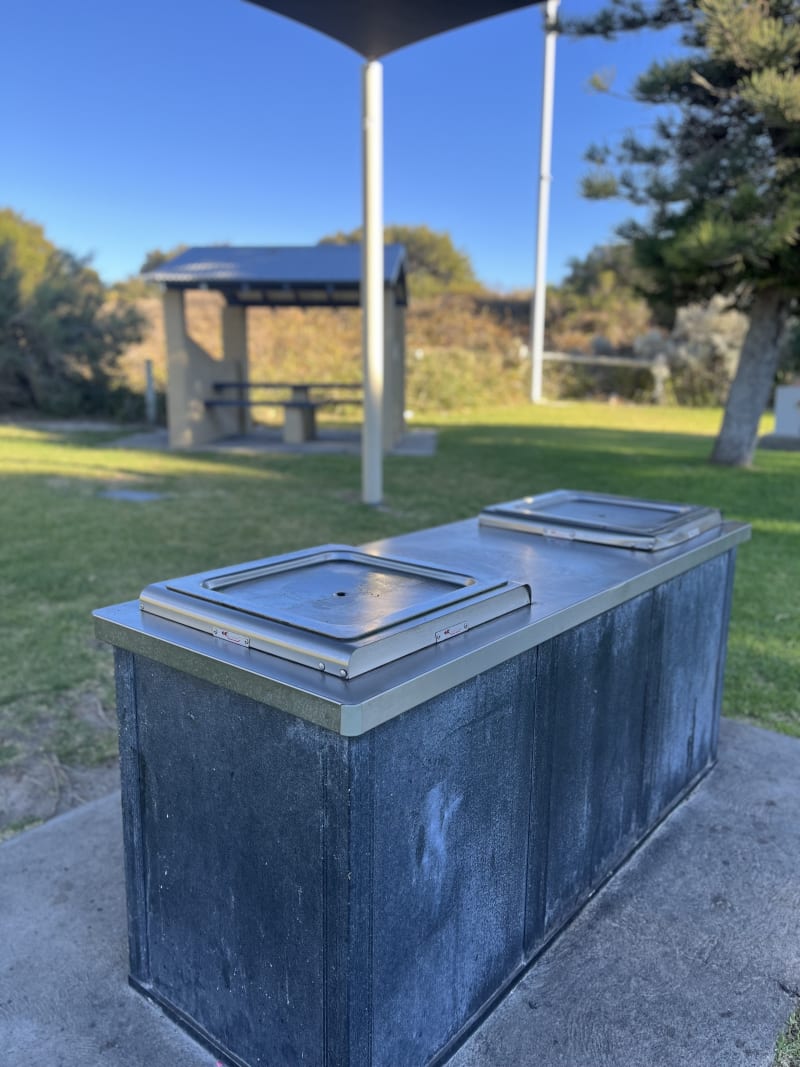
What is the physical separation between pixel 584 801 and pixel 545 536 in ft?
2.69

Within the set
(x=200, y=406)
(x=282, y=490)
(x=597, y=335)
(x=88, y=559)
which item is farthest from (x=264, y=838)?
(x=597, y=335)

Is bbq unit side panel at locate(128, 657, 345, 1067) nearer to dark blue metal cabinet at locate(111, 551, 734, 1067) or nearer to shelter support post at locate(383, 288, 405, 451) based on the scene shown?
dark blue metal cabinet at locate(111, 551, 734, 1067)

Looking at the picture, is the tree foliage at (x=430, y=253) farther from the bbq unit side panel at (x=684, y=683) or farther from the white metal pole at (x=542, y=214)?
the bbq unit side panel at (x=684, y=683)

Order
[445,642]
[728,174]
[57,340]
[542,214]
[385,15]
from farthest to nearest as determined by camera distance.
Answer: [542,214] < [57,340] < [728,174] < [385,15] < [445,642]

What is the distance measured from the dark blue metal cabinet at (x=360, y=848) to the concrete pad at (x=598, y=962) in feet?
0.25

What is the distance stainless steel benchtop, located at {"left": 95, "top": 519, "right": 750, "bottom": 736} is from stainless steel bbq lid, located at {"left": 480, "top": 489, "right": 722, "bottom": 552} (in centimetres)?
3

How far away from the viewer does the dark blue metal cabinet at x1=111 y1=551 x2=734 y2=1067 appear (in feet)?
4.40

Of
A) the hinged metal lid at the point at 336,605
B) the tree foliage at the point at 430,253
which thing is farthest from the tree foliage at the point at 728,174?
the tree foliage at the point at 430,253

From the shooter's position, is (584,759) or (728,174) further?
(728,174)

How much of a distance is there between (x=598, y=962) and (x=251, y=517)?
563 cm

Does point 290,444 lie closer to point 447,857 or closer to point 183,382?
point 183,382

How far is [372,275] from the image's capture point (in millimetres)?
7129

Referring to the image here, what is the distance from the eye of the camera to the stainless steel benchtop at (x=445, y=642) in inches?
49.8

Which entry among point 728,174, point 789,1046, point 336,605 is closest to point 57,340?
point 728,174
